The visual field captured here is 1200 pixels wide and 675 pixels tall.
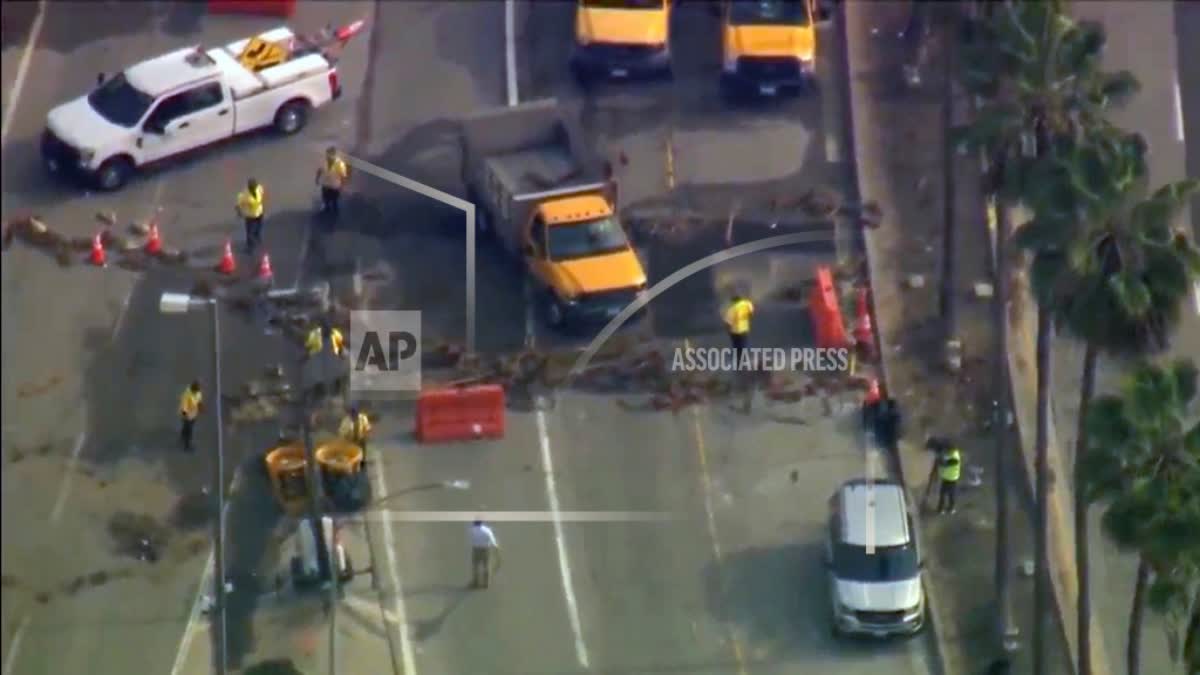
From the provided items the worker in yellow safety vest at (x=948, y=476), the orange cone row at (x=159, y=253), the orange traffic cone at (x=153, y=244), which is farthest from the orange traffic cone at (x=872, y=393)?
the orange traffic cone at (x=153, y=244)

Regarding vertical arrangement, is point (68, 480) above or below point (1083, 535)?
above

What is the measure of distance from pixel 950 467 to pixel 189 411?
12.3 metres

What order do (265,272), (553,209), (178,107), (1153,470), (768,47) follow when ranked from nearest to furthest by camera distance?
(1153,470)
(553,209)
(265,272)
(178,107)
(768,47)

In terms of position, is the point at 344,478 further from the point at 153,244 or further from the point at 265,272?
the point at 153,244

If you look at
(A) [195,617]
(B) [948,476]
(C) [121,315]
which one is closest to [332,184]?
(C) [121,315]

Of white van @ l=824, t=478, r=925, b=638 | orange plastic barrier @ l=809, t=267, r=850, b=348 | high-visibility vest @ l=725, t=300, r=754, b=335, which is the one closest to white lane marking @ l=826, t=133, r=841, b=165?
orange plastic barrier @ l=809, t=267, r=850, b=348

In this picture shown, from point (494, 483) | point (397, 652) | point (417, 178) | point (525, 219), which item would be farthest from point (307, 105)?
point (397, 652)

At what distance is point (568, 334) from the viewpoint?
4722 centimetres

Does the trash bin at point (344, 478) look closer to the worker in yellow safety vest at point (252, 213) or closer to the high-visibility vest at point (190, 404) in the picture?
the high-visibility vest at point (190, 404)

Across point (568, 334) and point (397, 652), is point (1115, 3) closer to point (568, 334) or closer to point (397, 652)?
point (568, 334)

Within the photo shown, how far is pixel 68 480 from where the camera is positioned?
4497 cm

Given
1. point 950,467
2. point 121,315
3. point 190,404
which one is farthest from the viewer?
point 121,315

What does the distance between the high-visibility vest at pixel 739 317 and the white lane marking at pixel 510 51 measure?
7765 mm

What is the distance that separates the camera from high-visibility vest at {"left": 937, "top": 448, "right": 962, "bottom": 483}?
142 ft
